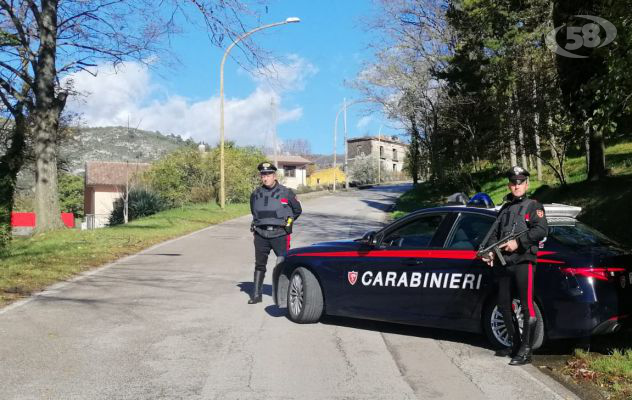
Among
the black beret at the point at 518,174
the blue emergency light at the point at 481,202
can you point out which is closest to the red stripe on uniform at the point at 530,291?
the black beret at the point at 518,174

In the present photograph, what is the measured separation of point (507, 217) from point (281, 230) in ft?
11.7

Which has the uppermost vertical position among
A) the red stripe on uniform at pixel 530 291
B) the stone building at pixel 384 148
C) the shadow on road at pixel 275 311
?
the stone building at pixel 384 148

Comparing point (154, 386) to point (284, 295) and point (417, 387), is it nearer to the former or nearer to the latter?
point (417, 387)

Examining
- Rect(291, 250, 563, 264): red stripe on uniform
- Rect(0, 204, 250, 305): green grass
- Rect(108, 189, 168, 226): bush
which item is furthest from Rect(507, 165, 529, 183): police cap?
Rect(108, 189, 168, 226): bush

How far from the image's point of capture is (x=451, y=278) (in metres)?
6.09

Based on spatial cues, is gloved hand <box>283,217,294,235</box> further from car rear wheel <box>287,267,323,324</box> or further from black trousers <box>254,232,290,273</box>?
car rear wheel <box>287,267,323,324</box>

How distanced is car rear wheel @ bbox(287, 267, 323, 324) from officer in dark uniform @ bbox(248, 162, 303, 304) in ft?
2.88

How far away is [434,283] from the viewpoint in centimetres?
623

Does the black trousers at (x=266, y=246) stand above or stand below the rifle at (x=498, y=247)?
below

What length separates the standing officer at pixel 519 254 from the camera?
534 centimetres

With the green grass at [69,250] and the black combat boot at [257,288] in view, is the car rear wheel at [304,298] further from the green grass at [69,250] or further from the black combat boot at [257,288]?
the green grass at [69,250]

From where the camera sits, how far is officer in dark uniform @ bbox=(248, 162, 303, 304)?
8336mm

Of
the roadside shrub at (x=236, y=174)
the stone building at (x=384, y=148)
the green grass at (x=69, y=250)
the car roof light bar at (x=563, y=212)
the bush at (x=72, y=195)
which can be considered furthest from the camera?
the stone building at (x=384, y=148)

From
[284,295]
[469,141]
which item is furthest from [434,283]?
[469,141]
